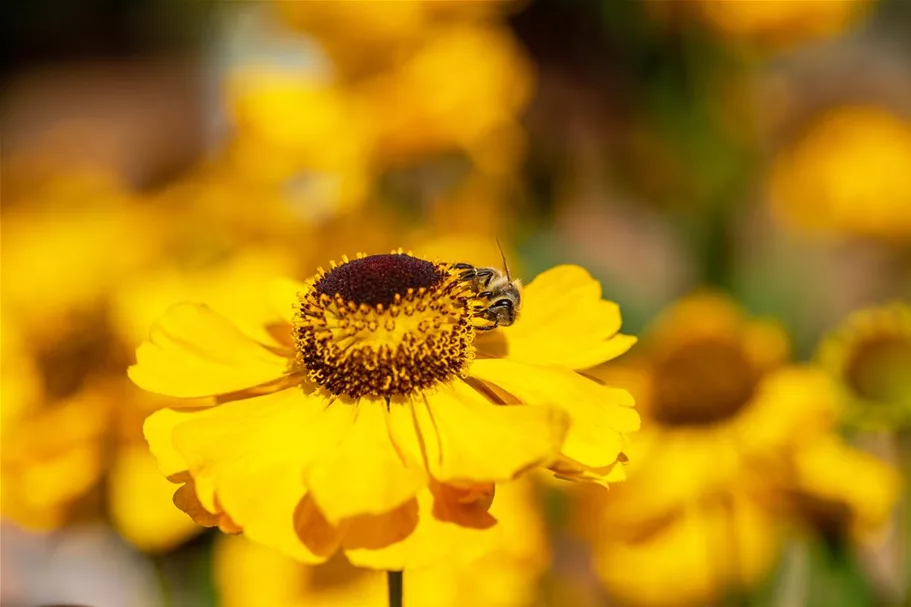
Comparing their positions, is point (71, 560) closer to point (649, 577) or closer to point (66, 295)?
point (66, 295)

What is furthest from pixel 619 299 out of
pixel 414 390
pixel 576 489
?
pixel 414 390

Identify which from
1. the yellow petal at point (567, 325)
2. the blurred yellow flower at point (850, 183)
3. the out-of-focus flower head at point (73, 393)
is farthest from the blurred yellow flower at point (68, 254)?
the blurred yellow flower at point (850, 183)

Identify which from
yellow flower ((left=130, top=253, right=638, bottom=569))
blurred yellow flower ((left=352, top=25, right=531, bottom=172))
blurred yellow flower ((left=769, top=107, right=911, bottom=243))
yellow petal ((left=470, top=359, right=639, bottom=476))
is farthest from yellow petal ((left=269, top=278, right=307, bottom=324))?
blurred yellow flower ((left=769, top=107, right=911, bottom=243))

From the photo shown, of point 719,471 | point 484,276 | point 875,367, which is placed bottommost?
point 719,471

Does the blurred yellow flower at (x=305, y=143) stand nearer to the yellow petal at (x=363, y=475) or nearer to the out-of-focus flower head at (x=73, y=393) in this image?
the out-of-focus flower head at (x=73, y=393)

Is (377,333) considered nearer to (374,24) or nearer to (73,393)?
(73,393)

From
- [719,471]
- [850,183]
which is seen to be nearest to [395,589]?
[719,471]

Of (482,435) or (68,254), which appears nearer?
(482,435)
